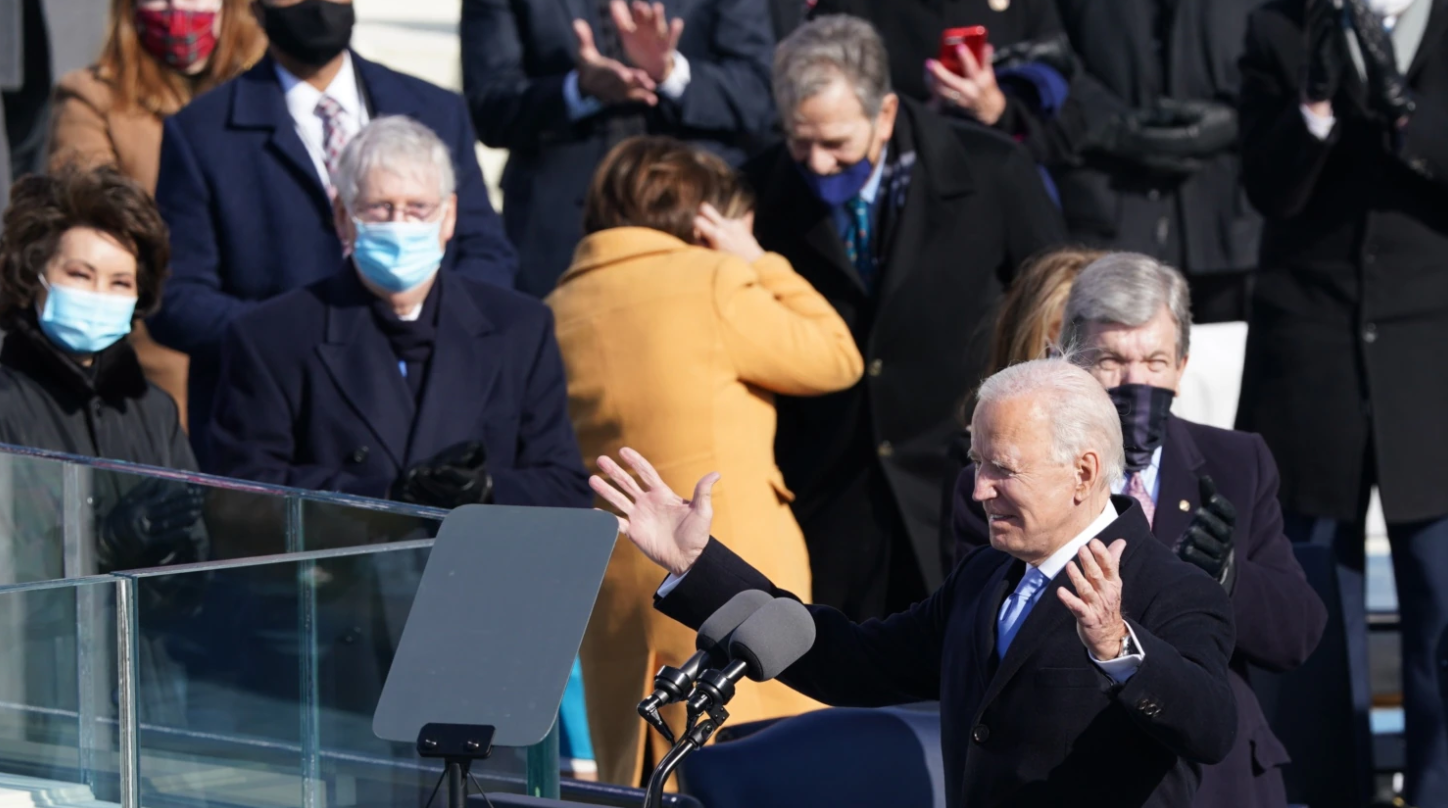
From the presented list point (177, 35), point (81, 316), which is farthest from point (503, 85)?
point (81, 316)

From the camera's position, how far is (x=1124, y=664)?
2.73 m

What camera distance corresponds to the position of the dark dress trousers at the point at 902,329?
5277mm

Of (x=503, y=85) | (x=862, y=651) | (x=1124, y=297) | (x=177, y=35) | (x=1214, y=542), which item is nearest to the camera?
(x=862, y=651)

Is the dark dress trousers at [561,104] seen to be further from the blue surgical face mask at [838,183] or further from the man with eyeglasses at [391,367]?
the man with eyeglasses at [391,367]

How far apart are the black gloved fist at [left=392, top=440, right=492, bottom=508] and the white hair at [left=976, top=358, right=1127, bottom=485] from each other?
1557 mm

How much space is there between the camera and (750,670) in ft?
8.75

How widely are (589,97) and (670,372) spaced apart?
3.82 feet

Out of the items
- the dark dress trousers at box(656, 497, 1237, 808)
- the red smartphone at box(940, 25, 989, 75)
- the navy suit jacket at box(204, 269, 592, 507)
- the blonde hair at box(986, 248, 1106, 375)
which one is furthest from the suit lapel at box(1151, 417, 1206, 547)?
the red smartphone at box(940, 25, 989, 75)

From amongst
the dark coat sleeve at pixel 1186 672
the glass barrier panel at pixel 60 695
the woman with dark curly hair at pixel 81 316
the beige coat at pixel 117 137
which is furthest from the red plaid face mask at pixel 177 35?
the dark coat sleeve at pixel 1186 672

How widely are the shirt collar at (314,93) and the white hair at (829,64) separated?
3.60ft

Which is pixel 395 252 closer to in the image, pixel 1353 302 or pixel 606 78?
pixel 606 78

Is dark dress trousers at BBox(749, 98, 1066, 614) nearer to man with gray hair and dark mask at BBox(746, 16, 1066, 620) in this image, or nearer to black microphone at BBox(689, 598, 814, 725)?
man with gray hair and dark mask at BBox(746, 16, 1066, 620)

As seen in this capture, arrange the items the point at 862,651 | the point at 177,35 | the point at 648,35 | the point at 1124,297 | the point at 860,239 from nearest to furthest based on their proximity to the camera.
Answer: the point at 862,651
the point at 1124,297
the point at 860,239
the point at 177,35
the point at 648,35

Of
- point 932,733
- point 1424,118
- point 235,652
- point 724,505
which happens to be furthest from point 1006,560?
point 1424,118
